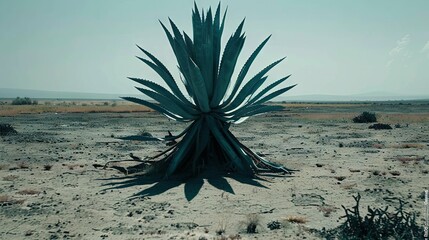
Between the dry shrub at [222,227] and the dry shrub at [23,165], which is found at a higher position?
the dry shrub at [222,227]

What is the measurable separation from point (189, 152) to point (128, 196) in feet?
8.78

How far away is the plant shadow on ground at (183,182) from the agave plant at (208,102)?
0.30 meters

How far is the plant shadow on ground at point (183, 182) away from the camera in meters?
8.13

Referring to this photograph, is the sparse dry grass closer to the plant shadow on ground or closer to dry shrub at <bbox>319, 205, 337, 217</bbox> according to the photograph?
the plant shadow on ground

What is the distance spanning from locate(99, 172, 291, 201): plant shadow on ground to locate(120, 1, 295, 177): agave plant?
304 millimetres

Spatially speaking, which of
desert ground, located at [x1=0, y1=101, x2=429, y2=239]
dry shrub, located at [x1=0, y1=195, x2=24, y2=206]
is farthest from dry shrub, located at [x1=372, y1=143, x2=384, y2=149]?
dry shrub, located at [x1=0, y1=195, x2=24, y2=206]

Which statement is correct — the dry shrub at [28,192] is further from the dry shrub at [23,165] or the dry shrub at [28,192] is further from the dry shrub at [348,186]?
the dry shrub at [348,186]

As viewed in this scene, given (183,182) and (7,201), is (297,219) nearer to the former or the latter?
(183,182)

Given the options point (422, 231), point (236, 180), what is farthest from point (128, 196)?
point (422, 231)

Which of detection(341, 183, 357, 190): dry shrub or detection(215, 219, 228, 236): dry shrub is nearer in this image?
detection(215, 219, 228, 236): dry shrub


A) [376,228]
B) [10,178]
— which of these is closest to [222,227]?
[376,228]

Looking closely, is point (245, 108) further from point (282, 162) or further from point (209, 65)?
point (282, 162)

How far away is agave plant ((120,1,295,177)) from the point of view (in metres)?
9.66

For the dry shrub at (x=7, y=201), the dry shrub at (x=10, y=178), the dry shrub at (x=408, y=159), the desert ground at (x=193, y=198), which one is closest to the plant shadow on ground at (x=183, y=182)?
the desert ground at (x=193, y=198)
